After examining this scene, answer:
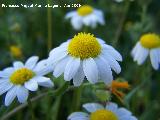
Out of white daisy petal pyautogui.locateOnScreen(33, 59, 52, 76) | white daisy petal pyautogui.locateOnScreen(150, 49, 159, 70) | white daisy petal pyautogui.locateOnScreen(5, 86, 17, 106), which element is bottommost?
white daisy petal pyautogui.locateOnScreen(5, 86, 17, 106)

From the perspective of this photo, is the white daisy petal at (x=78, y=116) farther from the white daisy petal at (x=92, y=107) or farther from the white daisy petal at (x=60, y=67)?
the white daisy petal at (x=60, y=67)

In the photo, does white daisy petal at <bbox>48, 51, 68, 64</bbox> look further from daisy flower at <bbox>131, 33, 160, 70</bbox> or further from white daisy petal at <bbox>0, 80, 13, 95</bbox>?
daisy flower at <bbox>131, 33, 160, 70</bbox>

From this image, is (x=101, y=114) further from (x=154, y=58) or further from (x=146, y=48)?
(x=146, y=48)

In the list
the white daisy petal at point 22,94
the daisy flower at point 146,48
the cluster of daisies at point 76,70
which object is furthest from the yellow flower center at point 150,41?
the white daisy petal at point 22,94

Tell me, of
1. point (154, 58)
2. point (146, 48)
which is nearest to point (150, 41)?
point (146, 48)

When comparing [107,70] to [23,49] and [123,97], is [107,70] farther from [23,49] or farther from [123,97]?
[23,49]

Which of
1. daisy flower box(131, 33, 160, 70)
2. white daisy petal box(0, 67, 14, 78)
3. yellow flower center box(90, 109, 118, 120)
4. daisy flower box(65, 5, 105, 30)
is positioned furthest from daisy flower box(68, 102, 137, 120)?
daisy flower box(65, 5, 105, 30)
